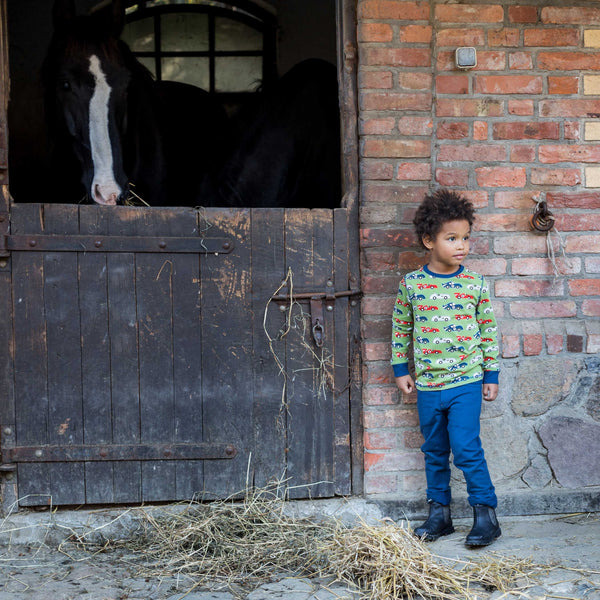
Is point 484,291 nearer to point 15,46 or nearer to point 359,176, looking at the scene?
point 359,176

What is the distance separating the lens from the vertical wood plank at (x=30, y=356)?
9.38ft

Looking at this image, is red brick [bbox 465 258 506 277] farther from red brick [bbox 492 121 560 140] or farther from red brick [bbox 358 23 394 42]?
red brick [bbox 358 23 394 42]

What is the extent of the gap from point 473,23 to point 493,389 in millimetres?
1570

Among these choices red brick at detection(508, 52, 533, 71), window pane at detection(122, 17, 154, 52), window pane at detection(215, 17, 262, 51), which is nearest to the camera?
red brick at detection(508, 52, 533, 71)

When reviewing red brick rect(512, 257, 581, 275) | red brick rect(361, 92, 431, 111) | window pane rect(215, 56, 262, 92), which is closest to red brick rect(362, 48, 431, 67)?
red brick rect(361, 92, 431, 111)

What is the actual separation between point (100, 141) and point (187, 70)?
3.11 metres

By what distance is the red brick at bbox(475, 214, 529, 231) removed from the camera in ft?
9.89

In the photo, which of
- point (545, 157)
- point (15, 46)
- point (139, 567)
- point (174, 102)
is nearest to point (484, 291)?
point (545, 157)

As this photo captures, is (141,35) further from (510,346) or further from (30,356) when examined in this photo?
(510,346)

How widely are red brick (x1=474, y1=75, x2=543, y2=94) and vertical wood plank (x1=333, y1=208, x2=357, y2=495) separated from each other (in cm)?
81


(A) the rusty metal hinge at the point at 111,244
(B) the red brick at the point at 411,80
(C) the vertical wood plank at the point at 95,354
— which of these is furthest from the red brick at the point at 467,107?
(C) the vertical wood plank at the point at 95,354

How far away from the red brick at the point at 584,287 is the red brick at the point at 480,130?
75cm

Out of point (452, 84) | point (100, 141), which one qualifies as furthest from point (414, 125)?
point (100, 141)

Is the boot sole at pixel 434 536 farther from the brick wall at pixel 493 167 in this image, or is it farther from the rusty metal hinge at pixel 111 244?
the rusty metal hinge at pixel 111 244
